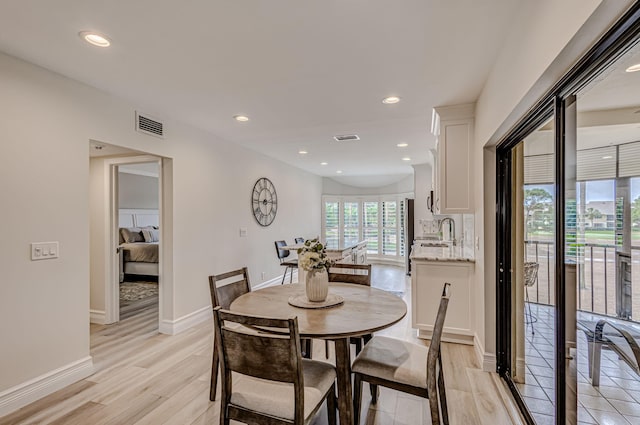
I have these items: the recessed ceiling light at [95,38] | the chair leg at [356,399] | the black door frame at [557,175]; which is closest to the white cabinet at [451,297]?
the black door frame at [557,175]

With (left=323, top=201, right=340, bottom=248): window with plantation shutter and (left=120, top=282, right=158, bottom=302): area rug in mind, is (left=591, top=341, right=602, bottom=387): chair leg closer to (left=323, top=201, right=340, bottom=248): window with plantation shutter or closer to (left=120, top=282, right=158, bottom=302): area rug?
(left=120, top=282, right=158, bottom=302): area rug

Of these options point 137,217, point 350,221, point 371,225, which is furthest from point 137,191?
point 371,225

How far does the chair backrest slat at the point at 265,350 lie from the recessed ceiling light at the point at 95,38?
1.85 meters

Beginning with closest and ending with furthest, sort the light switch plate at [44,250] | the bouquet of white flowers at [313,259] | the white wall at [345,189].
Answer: the bouquet of white flowers at [313,259] → the light switch plate at [44,250] → the white wall at [345,189]

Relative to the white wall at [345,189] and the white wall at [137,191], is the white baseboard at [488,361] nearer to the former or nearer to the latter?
the white wall at [345,189]

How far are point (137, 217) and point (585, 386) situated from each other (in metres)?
8.67

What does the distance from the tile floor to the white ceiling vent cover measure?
146 inches

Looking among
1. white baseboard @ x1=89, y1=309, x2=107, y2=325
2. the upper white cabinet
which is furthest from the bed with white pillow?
the upper white cabinet

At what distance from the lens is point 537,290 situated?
1.96 metres

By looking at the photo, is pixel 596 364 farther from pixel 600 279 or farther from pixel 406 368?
pixel 406 368

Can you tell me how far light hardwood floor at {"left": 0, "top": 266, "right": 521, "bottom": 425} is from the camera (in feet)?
6.98

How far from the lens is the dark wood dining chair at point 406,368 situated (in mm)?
1706

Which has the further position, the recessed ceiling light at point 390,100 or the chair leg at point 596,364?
the recessed ceiling light at point 390,100

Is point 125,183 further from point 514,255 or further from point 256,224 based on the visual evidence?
point 514,255
